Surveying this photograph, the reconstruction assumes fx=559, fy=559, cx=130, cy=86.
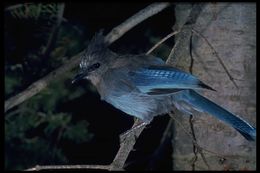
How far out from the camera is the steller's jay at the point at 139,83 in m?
3.23

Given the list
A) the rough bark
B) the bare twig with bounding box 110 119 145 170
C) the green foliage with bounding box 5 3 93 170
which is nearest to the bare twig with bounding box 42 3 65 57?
the green foliage with bounding box 5 3 93 170

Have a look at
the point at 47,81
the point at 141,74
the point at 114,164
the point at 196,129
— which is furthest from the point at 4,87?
the point at 114,164

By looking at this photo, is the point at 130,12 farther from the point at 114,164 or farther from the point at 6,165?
the point at 114,164


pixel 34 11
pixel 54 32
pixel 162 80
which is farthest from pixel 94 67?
pixel 34 11

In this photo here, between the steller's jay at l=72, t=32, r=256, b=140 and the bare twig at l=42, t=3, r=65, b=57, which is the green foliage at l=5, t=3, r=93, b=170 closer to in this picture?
the bare twig at l=42, t=3, r=65, b=57

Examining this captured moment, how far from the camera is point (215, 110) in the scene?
310cm

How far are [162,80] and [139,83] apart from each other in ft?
0.65

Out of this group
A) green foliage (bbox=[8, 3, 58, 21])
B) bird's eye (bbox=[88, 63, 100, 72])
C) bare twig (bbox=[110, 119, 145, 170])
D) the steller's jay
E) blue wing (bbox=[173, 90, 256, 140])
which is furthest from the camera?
green foliage (bbox=[8, 3, 58, 21])

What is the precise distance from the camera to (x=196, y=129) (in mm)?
3508

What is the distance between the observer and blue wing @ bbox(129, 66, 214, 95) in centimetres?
308

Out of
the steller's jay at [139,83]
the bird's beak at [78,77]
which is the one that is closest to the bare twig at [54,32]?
the steller's jay at [139,83]

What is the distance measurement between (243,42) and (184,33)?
49 cm

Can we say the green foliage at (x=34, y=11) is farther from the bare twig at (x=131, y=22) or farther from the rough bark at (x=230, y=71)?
the rough bark at (x=230, y=71)

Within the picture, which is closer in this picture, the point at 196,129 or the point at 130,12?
the point at 196,129
